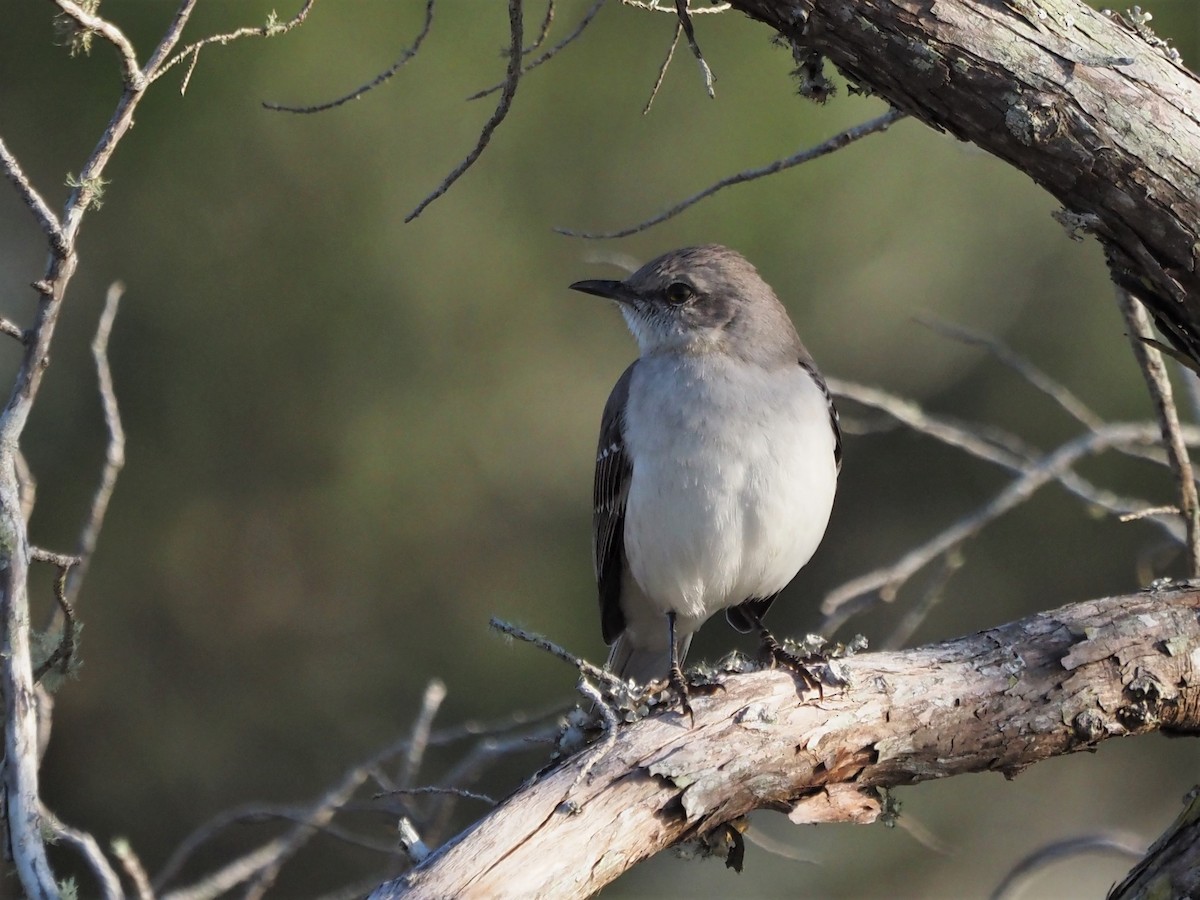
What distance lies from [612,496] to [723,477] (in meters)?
0.63

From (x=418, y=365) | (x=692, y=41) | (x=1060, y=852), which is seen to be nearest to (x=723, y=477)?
(x=692, y=41)

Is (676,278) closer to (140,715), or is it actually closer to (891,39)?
(891,39)

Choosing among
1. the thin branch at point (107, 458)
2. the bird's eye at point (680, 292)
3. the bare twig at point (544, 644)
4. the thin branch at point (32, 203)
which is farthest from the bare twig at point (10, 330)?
the bird's eye at point (680, 292)

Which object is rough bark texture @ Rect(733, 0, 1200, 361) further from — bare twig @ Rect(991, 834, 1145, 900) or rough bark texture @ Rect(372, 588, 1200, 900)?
bare twig @ Rect(991, 834, 1145, 900)

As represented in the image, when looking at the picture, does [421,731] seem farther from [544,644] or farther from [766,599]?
[766,599]

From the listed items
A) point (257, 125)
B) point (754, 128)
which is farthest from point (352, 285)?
point (754, 128)

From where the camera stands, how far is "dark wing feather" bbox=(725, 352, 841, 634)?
4.91m

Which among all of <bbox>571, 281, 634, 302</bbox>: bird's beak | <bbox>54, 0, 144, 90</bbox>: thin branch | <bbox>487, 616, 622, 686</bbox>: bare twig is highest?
<bbox>54, 0, 144, 90</bbox>: thin branch

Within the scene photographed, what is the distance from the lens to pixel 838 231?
8773 millimetres

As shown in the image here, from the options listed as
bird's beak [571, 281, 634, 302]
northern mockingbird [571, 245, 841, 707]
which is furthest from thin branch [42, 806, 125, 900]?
bird's beak [571, 281, 634, 302]

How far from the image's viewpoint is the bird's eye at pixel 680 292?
5023mm

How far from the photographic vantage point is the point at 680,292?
504cm

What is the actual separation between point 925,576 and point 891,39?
6.88m

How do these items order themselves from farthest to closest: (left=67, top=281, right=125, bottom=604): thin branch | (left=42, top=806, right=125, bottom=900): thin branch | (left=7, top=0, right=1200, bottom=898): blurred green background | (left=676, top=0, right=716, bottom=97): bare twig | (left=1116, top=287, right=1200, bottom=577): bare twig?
(left=7, top=0, right=1200, bottom=898): blurred green background, (left=1116, top=287, right=1200, bottom=577): bare twig, (left=67, top=281, right=125, bottom=604): thin branch, (left=676, top=0, right=716, bottom=97): bare twig, (left=42, top=806, right=125, bottom=900): thin branch
